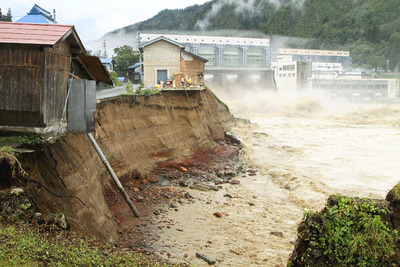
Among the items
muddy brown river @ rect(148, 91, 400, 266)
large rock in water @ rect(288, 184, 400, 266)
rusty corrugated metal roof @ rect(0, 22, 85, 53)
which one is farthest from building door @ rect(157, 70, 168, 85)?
large rock in water @ rect(288, 184, 400, 266)

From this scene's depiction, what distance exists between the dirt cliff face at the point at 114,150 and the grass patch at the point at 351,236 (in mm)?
5524

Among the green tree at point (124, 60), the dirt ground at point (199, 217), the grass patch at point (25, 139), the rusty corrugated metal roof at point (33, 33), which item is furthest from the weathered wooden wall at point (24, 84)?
the green tree at point (124, 60)

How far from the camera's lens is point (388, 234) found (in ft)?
21.1

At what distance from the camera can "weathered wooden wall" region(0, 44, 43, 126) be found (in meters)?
10.3

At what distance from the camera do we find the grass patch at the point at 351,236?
6395 millimetres

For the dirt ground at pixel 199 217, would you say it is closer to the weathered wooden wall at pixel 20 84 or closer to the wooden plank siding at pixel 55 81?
the wooden plank siding at pixel 55 81

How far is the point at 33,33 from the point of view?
10.6 metres

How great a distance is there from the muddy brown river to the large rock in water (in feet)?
14.2

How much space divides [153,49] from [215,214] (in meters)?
20.1

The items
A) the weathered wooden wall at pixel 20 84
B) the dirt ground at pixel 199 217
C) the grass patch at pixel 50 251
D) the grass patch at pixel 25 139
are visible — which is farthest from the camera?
the dirt ground at pixel 199 217

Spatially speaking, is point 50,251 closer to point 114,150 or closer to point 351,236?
point 351,236

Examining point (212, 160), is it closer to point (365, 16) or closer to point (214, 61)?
point (214, 61)

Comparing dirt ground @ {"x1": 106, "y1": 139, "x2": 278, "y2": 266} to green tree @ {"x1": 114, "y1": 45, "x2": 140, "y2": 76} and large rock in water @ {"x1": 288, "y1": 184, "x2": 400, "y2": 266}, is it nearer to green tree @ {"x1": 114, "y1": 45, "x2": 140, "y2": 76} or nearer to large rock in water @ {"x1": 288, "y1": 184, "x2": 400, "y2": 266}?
large rock in water @ {"x1": 288, "y1": 184, "x2": 400, "y2": 266}

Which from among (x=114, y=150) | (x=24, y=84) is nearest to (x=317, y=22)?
(x=114, y=150)
